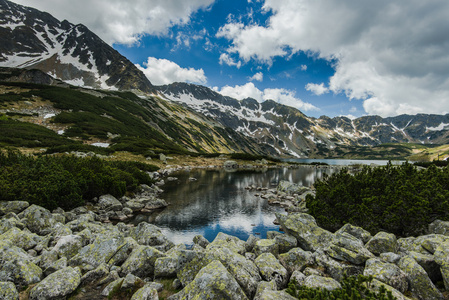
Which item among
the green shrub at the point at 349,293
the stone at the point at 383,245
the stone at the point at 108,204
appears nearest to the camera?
the green shrub at the point at 349,293

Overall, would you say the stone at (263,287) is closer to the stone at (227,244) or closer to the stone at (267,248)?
the stone at (267,248)

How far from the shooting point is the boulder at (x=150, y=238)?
14.9m

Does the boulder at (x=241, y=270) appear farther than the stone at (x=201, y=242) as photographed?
No

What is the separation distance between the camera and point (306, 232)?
47.1ft

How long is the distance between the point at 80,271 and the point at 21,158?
2614 cm

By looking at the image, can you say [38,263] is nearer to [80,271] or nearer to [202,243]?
[80,271]

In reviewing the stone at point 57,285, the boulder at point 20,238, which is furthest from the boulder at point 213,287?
the boulder at point 20,238

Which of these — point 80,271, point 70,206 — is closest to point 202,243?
point 80,271

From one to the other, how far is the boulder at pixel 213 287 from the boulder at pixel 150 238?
22.7 ft

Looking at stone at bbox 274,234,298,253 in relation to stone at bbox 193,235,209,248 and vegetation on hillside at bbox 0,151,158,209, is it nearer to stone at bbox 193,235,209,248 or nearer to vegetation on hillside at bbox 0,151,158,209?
stone at bbox 193,235,209,248

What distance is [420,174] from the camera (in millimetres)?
20172

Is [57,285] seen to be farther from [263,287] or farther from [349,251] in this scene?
[349,251]

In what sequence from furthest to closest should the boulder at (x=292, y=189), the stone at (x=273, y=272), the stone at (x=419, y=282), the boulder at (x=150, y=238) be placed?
the boulder at (x=292, y=189) < the boulder at (x=150, y=238) < the stone at (x=273, y=272) < the stone at (x=419, y=282)

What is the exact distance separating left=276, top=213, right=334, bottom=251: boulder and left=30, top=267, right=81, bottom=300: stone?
12.8 meters
